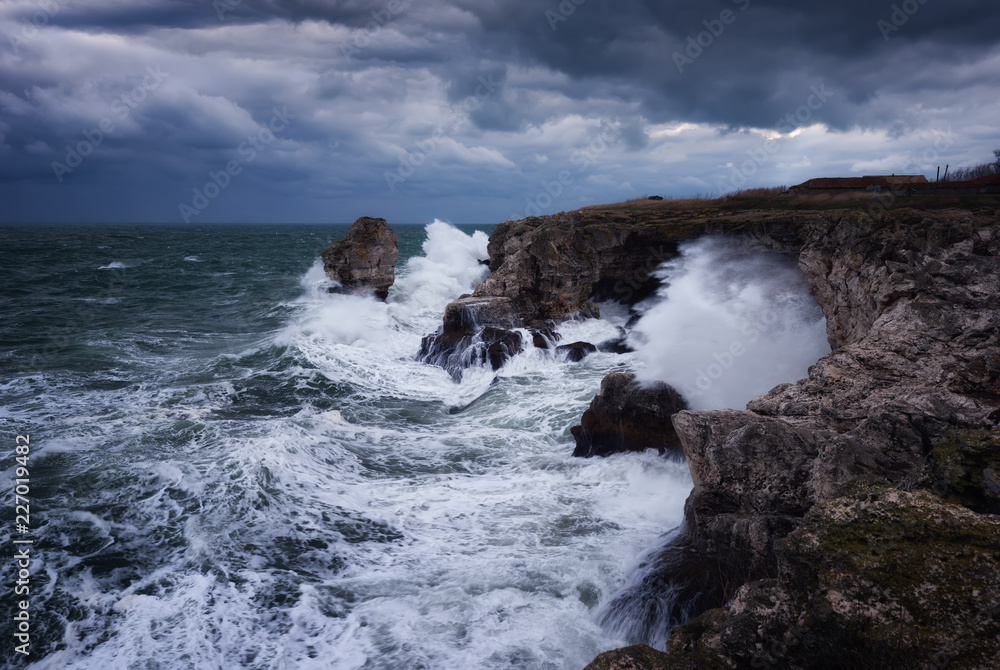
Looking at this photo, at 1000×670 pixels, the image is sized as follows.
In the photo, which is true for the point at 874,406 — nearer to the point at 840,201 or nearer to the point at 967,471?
the point at 967,471

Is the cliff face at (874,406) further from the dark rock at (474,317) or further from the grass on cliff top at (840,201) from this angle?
the dark rock at (474,317)

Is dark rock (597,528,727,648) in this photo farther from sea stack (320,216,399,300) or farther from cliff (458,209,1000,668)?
sea stack (320,216,399,300)

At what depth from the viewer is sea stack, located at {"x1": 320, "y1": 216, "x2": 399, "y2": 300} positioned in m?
30.0

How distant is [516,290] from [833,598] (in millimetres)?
20770

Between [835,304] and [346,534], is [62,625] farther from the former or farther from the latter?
[835,304]

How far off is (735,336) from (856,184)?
23.8 meters

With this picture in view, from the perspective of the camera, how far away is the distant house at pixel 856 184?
1076 inches

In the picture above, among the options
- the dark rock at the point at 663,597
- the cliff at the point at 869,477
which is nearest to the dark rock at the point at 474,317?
the cliff at the point at 869,477

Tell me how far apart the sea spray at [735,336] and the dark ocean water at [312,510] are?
2087 millimetres

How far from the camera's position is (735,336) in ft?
42.0

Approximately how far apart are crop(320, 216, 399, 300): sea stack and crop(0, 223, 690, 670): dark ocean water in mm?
10561

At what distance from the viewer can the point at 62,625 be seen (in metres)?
6.72

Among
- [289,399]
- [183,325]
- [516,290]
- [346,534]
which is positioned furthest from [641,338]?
[183,325]

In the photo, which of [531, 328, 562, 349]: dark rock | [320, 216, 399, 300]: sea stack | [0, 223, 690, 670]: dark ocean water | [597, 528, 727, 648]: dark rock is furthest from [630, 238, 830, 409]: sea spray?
[320, 216, 399, 300]: sea stack
